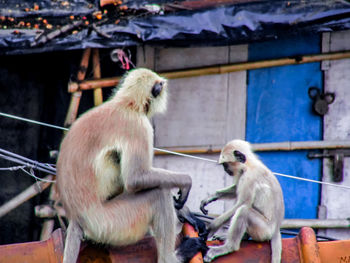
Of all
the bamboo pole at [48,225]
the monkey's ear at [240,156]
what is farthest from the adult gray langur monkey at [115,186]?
the bamboo pole at [48,225]

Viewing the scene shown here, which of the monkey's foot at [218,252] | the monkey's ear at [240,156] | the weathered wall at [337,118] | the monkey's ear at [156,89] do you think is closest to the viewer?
the monkey's foot at [218,252]

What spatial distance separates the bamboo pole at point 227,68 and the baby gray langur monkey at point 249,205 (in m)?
1.96

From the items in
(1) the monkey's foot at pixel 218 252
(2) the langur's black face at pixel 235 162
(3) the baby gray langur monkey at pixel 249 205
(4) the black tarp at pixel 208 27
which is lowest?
(1) the monkey's foot at pixel 218 252

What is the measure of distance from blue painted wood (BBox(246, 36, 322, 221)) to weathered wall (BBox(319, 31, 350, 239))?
0.09 m

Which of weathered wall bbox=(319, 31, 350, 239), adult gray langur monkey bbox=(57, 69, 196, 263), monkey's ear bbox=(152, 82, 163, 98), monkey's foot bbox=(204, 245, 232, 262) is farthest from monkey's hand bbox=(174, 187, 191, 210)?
weathered wall bbox=(319, 31, 350, 239)

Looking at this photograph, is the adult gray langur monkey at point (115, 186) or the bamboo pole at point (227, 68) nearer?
the adult gray langur monkey at point (115, 186)

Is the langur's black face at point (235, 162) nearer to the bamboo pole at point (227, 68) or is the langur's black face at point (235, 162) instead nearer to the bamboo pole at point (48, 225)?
the bamboo pole at point (227, 68)

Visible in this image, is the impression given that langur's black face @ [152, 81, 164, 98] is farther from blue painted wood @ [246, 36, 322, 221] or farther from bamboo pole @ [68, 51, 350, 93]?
blue painted wood @ [246, 36, 322, 221]

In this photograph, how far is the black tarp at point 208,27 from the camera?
542 centimetres

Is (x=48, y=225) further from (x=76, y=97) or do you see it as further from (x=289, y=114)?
(x=289, y=114)

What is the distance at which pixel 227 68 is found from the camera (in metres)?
6.45

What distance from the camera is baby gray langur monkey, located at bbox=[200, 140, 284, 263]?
3.78 meters

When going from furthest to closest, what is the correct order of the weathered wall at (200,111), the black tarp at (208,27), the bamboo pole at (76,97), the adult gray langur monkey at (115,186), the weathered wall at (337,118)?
the weathered wall at (200,111) → the weathered wall at (337,118) → the bamboo pole at (76,97) → the black tarp at (208,27) → the adult gray langur monkey at (115,186)

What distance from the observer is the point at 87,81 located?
20.1 ft
